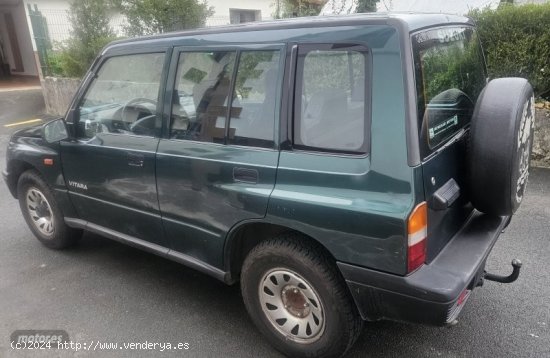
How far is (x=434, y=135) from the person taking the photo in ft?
7.36

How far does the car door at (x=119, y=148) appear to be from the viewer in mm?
3021

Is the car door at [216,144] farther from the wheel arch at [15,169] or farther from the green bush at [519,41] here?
the green bush at [519,41]

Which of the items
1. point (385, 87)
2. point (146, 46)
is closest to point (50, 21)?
point (146, 46)

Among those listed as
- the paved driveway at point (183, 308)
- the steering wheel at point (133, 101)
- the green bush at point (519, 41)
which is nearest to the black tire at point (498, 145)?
the paved driveway at point (183, 308)

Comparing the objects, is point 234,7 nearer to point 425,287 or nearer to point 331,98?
point 331,98

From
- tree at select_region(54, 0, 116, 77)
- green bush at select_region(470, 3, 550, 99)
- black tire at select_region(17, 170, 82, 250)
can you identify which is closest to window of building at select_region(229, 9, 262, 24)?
tree at select_region(54, 0, 116, 77)

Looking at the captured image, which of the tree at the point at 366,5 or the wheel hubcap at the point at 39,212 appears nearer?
the wheel hubcap at the point at 39,212

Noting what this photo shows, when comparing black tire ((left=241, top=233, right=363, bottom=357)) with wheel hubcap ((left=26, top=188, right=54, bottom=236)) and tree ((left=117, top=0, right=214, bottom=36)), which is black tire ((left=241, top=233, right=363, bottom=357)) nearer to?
wheel hubcap ((left=26, top=188, right=54, bottom=236))

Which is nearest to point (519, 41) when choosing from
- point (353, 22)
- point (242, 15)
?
point (353, 22)

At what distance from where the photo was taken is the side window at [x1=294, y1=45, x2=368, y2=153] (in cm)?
217

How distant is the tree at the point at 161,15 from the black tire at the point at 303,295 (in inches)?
313

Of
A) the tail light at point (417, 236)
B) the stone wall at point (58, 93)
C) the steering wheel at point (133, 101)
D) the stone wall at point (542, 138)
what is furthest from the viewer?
the stone wall at point (58, 93)

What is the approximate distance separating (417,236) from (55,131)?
2.85 metres

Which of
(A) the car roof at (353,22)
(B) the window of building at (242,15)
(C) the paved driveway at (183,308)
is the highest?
(B) the window of building at (242,15)
